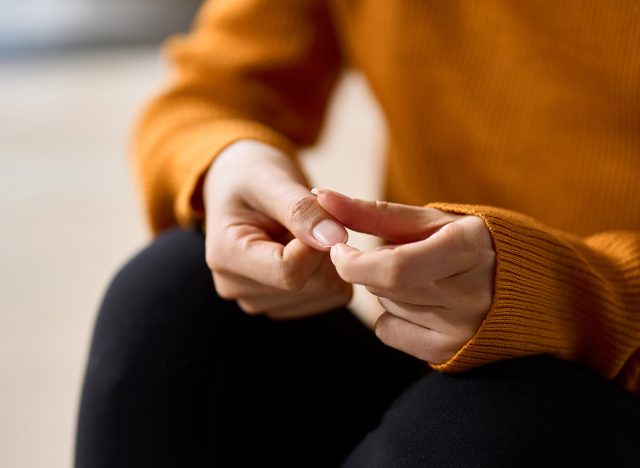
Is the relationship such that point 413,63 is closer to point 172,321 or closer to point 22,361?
point 172,321

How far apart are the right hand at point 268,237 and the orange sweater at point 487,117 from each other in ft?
0.15

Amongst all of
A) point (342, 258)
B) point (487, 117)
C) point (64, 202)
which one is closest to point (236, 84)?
point (487, 117)

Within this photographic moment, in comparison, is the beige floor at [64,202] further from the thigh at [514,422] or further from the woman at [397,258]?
the thigh at [514,422]

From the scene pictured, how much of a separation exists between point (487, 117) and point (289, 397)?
26cm

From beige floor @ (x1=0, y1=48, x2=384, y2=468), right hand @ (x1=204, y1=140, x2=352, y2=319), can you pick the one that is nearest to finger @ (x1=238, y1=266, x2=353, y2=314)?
right hand @ (x1=204, y1=140, x2=352, y2=319)

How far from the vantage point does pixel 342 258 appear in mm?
344

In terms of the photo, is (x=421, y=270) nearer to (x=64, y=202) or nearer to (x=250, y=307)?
(x=250, y=307)

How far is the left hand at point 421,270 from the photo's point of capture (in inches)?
13.3

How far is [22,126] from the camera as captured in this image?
1.46 m

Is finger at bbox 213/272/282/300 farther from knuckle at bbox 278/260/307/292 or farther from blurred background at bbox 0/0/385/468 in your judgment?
blurred background at bbox 0/0/385/468

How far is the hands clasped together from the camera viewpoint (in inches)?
13.6

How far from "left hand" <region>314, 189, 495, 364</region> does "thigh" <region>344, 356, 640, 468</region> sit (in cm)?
3

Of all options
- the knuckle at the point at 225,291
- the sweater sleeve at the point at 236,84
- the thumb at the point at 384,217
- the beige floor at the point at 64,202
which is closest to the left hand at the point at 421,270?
the thumb at the point at 384,217

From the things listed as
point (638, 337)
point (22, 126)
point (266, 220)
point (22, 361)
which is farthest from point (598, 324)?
point (22, 126)
